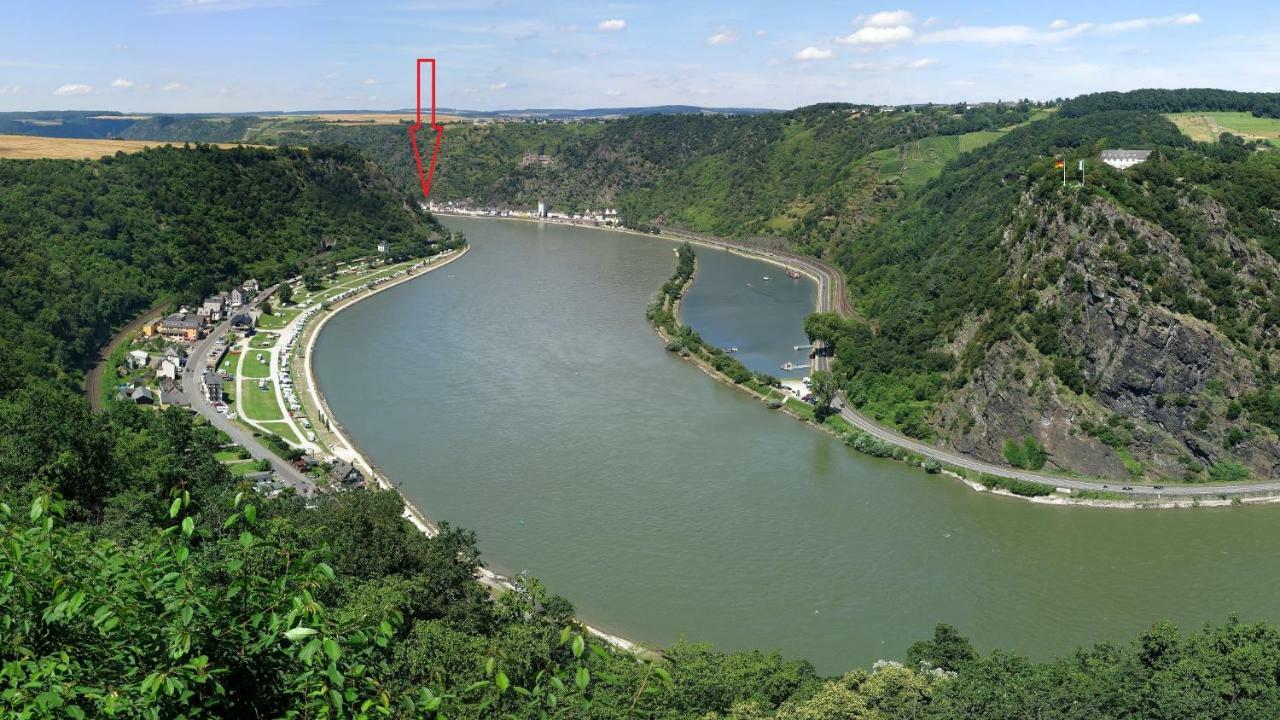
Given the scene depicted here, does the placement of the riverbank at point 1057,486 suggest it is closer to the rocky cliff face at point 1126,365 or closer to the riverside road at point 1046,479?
the riverside road at point 1046,479

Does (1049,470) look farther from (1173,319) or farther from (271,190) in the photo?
(271,190)

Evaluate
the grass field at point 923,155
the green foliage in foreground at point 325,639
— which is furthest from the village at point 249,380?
the grass field at point 923,155

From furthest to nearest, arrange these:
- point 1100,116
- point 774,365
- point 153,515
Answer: point 1100,116, point 774,365, point 153,515

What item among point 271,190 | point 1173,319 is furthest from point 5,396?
point 271,190

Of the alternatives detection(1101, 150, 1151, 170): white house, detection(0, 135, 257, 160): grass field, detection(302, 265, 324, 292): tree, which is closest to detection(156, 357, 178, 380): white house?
detection(302, 265, 324, 292): tree

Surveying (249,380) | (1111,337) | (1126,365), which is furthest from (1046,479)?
(249,380)

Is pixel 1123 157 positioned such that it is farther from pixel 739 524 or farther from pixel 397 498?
pixel 397 498
